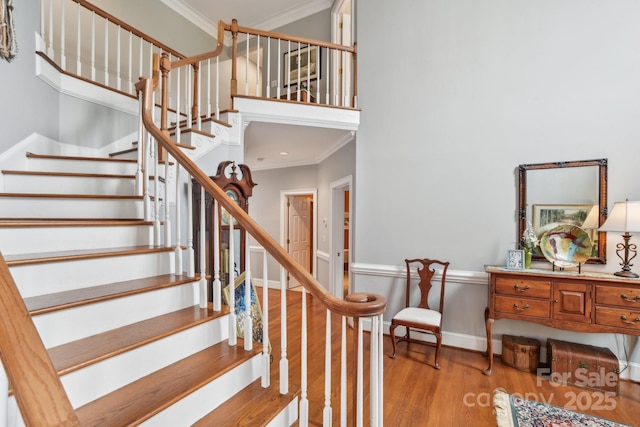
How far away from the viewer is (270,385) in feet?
5.30

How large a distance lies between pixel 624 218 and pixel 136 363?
11.2ft

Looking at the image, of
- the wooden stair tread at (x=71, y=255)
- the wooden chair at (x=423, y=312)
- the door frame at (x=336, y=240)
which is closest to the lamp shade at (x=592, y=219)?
the wooden chair at (x=423, y=312)

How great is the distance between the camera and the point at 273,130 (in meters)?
3.54

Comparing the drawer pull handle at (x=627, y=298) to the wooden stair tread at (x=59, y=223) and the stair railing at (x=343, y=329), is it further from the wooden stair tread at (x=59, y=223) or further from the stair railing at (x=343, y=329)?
the wooden stair tread at (x=59, y=223)

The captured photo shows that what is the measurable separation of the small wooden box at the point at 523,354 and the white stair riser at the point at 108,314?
9.11 feet

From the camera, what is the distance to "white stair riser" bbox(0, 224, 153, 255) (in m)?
1.59

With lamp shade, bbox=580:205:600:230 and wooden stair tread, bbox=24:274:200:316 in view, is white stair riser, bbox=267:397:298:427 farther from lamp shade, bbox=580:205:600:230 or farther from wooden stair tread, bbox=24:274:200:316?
lamp shade, bbox=580:205:600:230

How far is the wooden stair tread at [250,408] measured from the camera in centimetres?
132

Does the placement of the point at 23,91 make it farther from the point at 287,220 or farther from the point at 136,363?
the point at 287,220

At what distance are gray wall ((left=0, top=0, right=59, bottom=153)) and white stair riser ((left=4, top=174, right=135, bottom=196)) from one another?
385mm

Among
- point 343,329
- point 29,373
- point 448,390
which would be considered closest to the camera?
point 29,373

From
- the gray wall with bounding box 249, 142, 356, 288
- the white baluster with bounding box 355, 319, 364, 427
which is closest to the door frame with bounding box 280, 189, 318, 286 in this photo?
the gray wall with bounding box 249, 142, 356, 288

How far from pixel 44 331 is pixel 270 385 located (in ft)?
3.62

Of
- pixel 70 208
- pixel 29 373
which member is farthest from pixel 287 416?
pixel 70 208
